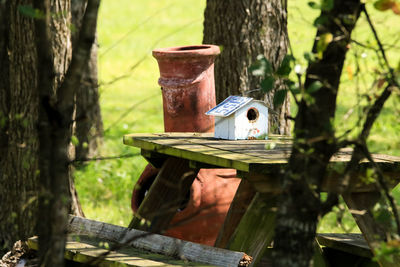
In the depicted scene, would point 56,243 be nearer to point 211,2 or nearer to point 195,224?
point 195,224

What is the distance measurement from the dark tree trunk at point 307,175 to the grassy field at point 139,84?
0.09 m

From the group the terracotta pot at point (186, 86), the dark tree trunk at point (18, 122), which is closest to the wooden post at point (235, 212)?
the terracotta pot at point (186, 86)

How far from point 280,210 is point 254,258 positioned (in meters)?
1.17

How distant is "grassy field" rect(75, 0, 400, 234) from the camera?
2979mm

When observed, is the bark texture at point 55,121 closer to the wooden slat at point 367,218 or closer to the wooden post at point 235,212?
the wooden slat at point 367,218

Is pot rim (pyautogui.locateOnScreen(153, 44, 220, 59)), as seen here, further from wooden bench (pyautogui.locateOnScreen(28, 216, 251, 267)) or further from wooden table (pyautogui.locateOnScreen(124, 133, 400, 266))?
wooden bench (pyautogui.locateOnScreen(28, 216, 251, 267))

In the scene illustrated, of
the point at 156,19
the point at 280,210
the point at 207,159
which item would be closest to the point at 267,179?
the point at 207,159

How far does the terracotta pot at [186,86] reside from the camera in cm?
472

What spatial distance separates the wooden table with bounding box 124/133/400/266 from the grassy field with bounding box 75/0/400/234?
23 centimetres

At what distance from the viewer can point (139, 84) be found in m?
15.1

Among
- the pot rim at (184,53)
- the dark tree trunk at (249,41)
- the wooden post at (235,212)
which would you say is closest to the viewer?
the wooden post at (235,212)

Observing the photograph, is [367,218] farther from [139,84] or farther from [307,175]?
[139,84]

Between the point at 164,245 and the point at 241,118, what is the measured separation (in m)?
0.86

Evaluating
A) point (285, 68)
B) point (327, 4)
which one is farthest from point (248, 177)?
point (327, 4)
